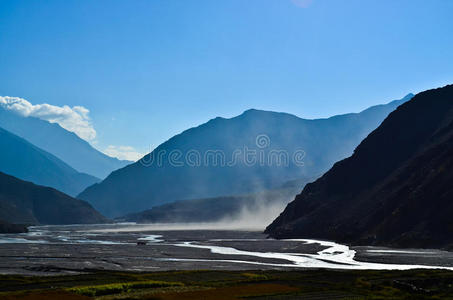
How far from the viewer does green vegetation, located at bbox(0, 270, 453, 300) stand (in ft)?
195

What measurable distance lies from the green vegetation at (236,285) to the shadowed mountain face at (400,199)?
5657 cm

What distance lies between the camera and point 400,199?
154375mm

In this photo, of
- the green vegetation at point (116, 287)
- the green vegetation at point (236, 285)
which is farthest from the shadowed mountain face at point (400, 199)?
the green vegetation at point (116, 287)

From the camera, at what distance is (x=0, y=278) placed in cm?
7538

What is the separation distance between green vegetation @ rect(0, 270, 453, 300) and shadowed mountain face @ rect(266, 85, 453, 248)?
56566mm

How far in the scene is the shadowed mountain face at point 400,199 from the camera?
135625 mm

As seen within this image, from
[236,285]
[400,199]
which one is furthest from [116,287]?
[400,199]

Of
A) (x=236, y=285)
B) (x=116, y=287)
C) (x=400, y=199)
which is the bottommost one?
(x=236, y=285)

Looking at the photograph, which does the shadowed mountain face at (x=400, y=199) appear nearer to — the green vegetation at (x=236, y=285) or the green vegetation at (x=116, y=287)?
the green vegetation at (x=236, y=285)

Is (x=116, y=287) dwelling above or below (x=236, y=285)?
above

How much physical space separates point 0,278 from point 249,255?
62.7 metres

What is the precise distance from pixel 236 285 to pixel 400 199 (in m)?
99.6

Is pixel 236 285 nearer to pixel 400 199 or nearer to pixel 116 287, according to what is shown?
pixel 116 287

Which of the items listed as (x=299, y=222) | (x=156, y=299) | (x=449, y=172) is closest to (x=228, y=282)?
(x=156, y=299)
